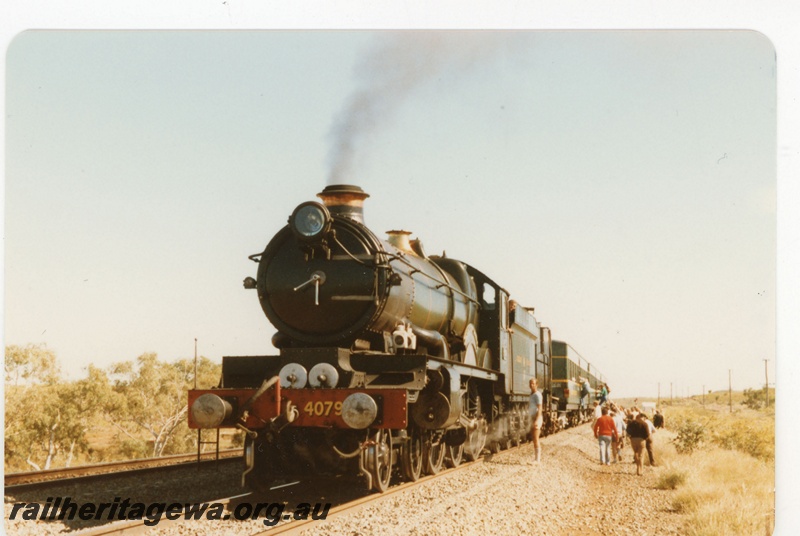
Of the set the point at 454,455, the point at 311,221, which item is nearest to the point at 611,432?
the point at 454,455

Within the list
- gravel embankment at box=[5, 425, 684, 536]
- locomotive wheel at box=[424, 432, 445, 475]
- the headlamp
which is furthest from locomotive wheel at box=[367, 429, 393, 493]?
the headlamp

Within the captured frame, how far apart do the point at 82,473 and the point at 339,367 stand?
5.80 meters

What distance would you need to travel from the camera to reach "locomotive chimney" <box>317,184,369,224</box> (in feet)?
32.7

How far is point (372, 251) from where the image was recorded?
9.27 meters

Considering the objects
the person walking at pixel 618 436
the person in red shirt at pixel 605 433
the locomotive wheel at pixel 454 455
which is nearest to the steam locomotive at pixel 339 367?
the locomotive wheel at pixel 454 455

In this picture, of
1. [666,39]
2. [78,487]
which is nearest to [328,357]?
[78,487]

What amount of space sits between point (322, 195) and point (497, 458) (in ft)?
22.8

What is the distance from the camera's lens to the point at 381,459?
9039 millimetres

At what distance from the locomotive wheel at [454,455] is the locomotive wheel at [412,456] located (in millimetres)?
1711

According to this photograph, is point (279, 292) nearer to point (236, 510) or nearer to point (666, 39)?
point (236, 510)

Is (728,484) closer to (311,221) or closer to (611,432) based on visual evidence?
(611,432)

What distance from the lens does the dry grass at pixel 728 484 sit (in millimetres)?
8414

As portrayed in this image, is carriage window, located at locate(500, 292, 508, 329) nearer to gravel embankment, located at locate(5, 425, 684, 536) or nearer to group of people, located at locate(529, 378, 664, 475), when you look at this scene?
group of people, located at locate(529, 378, 664, 475)

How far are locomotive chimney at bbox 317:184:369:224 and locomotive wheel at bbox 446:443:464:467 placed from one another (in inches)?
173
